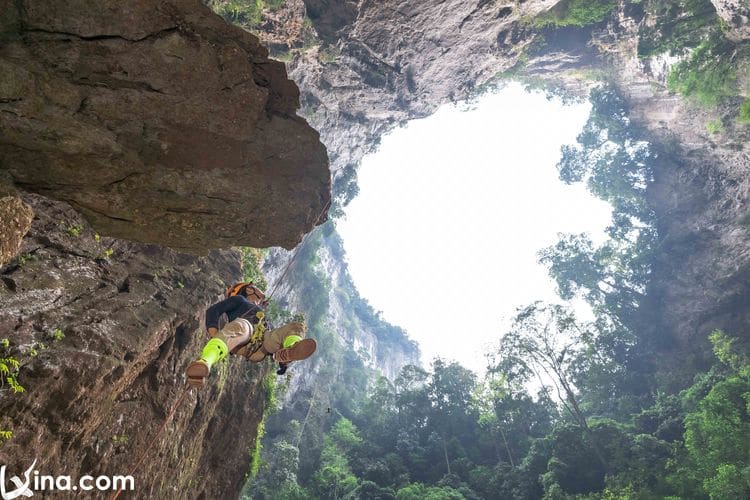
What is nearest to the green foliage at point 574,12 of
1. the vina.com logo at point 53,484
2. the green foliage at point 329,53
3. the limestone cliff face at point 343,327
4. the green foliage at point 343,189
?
the green foliage at point 329,53

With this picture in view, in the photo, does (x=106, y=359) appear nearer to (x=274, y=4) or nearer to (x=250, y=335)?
(x=250, y=335)

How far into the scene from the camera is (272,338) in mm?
5000

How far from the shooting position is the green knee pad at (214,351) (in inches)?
149

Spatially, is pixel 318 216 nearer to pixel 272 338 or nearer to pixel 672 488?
pixel 272 338

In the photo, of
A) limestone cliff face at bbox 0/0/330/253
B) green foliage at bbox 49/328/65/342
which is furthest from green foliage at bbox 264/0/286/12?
green foliage at bbox 49/328/65/342

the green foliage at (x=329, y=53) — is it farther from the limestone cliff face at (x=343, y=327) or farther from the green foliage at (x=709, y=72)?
the green foliage at (x=709, y=72)

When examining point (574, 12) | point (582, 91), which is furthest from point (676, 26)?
point (582, 91)

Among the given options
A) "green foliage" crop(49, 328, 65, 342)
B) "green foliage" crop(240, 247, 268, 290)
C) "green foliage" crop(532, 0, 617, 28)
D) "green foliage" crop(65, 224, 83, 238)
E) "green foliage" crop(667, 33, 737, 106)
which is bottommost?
"green foliage" crop(49, 328, 65, 342)

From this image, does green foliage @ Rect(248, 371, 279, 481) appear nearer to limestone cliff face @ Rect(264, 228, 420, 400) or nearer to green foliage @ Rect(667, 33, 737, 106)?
limestone cliff face @ Rect(264, 228, 420, 400)

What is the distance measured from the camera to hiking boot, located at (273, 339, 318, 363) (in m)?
4.45

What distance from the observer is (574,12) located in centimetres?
1978

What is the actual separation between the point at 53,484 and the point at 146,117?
3601mm

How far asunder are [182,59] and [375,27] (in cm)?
1298

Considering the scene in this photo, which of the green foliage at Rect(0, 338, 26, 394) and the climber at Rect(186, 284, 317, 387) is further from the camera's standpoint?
the climber at Rect(186, 284, 317, 387)
